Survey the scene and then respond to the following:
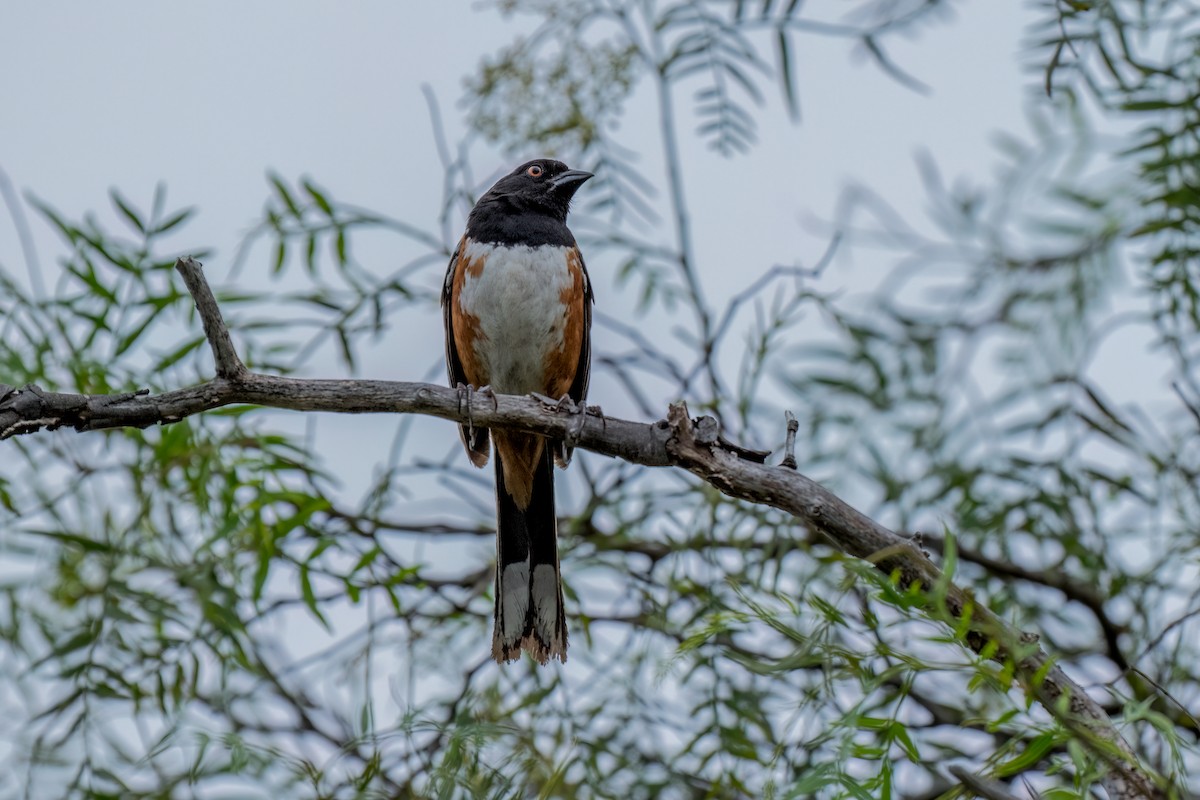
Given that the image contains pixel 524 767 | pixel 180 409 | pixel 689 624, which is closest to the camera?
pixel 180 409

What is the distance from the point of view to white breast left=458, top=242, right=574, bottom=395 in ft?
14.2

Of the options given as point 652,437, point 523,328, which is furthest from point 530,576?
point 652,437

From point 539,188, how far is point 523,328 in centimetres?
69

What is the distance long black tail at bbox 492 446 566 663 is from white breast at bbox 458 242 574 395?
Result: 0.33 meters

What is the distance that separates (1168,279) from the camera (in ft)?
12.0

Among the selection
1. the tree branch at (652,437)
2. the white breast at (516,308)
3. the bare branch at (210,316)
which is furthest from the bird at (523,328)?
the bare branch at (210,316)

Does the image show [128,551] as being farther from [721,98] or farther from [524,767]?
[721,98]

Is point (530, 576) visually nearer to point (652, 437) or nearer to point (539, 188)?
point (652, 437)

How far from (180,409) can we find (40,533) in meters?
1.31

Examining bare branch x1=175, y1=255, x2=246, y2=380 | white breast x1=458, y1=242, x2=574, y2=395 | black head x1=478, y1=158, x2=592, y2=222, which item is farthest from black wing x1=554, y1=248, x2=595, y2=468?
bare branch x1=175, y1=255, x2=246, y2=380

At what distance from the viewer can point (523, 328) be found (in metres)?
4.33

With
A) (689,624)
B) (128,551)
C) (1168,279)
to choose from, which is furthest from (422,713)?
(1168,279)

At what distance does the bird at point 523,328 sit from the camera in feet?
13.4

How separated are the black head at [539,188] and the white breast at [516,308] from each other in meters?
0.34
